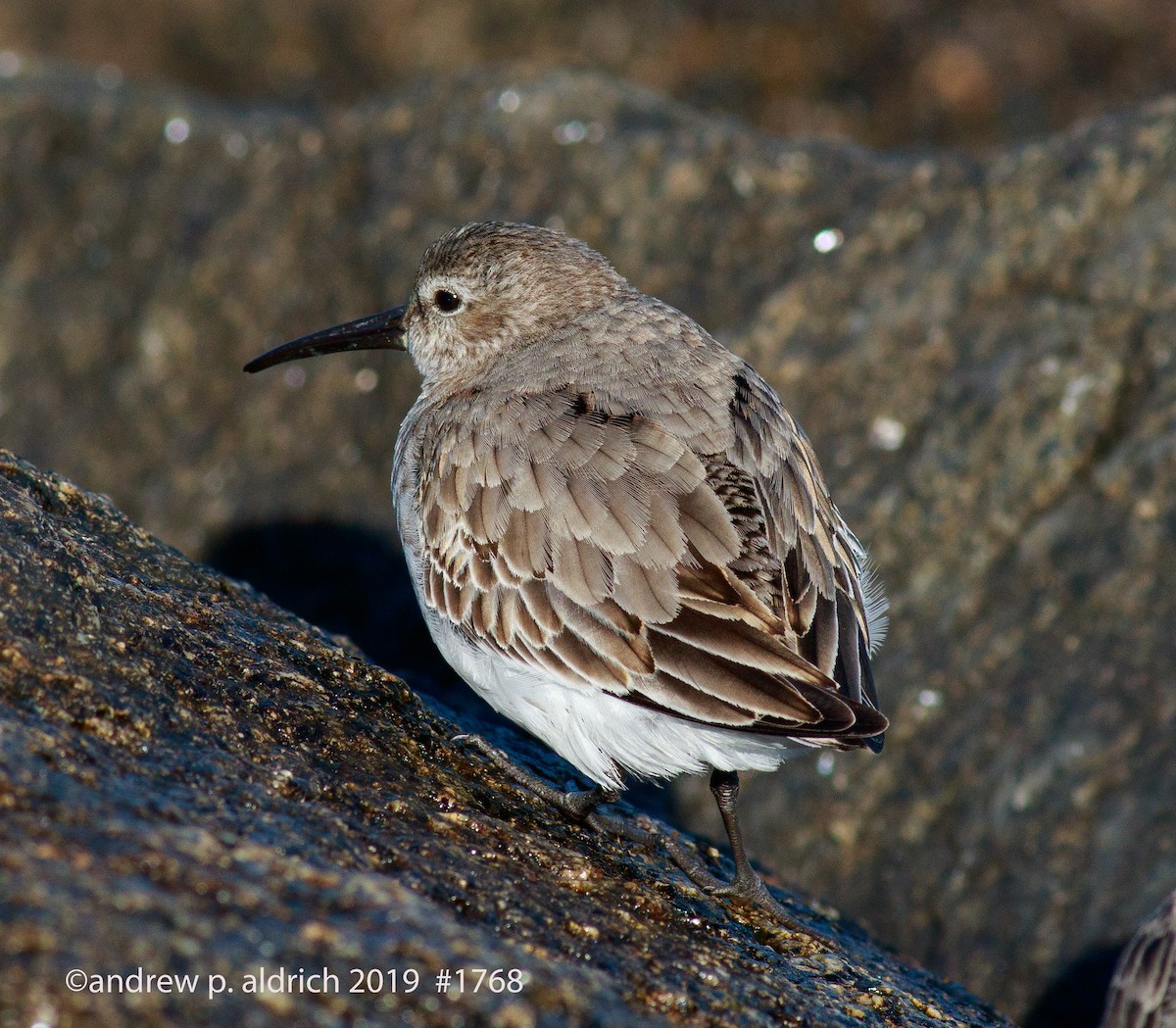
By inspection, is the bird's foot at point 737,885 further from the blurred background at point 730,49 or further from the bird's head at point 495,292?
the blurred background at point 730,49

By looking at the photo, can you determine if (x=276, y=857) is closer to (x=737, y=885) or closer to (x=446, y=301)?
(x=737, y=885)

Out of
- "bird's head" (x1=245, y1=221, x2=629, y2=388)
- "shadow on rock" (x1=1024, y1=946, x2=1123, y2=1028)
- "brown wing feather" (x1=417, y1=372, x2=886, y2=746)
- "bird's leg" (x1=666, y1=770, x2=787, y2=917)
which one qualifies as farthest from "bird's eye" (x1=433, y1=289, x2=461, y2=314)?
"shadow on rock" (x1=1024, y1=946, x2=1123, y2=1028)

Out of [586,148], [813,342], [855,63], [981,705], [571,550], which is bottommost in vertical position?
[571,550]

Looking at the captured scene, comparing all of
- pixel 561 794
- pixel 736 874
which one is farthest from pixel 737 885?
pixel 561 794

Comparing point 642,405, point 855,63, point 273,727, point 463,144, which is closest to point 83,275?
point 463,144

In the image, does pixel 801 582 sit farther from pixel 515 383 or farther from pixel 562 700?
pixel 515 383
